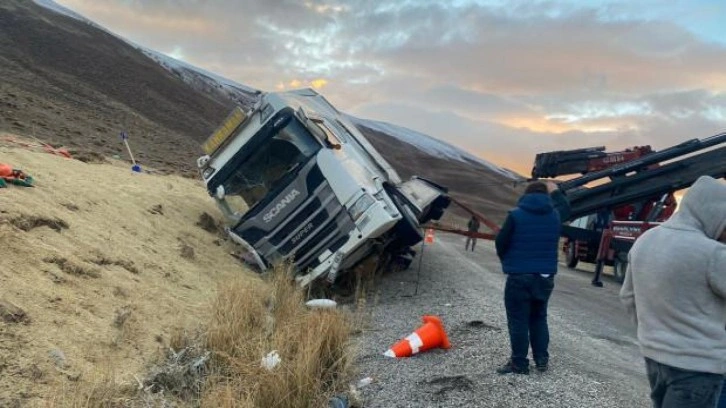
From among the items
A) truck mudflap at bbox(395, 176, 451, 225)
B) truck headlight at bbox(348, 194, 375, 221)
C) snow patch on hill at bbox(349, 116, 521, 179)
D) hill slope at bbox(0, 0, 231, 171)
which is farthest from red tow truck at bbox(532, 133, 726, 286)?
snow patch on hill at bbox(349, 116, 521, 179)

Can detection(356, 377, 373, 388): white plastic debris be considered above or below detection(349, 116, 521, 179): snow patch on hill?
below

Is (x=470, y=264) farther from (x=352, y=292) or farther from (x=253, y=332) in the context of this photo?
(x=253, y=332)

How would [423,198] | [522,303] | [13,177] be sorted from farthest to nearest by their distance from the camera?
[423,198]
[13,177]
[522,303]

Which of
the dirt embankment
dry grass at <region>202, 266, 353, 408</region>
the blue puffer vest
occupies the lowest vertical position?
the dirt embankment

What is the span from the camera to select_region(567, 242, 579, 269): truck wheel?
18.5 m

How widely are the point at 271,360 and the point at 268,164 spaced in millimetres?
5491

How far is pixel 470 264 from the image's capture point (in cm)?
1477

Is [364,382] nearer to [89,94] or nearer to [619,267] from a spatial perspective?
[619,267]

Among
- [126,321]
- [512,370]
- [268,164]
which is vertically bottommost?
[126,321]

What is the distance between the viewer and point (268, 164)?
10203 mm

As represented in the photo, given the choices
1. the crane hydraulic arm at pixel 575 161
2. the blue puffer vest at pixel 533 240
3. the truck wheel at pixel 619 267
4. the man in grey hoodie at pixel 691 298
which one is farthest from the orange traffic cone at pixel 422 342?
the crane hydraulic arm at pixel 575 161

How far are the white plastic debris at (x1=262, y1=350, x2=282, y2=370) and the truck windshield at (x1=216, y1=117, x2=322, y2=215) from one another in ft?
14.4

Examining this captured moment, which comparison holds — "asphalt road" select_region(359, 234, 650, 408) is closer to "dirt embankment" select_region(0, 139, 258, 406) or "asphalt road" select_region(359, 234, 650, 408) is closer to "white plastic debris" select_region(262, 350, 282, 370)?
"white plastic debris" select_region(262, 350, 282, 370)

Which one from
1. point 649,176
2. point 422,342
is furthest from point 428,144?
point 422,342
